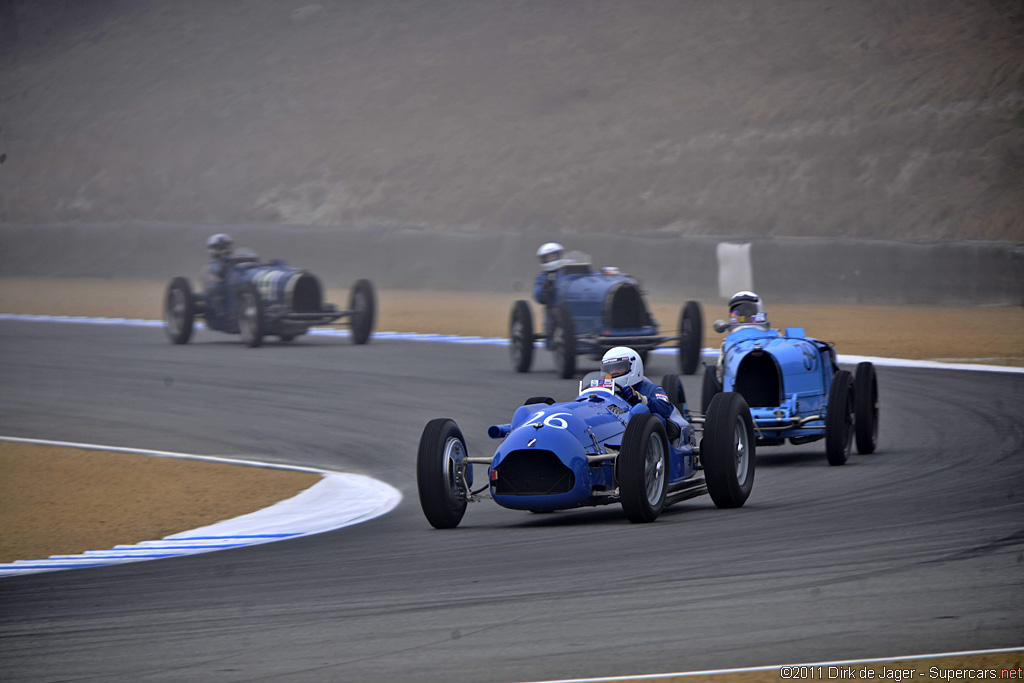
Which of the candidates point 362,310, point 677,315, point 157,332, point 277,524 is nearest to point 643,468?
point 277,524

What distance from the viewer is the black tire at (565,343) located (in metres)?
Answer: 19.2

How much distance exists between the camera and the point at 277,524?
10578 mm

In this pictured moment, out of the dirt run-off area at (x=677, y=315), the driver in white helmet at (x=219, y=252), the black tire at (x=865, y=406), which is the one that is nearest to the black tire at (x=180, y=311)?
the driver in white helmet at (x=219, y=252)

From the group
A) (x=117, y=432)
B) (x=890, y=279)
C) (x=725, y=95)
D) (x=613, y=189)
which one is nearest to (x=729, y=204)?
(x=613, y=189)

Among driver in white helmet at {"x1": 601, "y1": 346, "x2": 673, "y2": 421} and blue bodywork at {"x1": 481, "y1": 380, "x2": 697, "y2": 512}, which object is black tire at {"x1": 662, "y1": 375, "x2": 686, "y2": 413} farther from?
blue bodywork at {"x1": 481, "y1": 380, "x2": 697, "y2": 512}

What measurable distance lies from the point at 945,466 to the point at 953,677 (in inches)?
257

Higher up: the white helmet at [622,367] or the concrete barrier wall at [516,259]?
the concrete barrier wall at [516,259]

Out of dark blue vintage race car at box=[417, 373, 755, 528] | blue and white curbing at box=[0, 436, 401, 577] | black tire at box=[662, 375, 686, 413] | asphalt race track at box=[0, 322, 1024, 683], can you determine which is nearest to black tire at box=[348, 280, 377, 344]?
asphalt race track at box=[0, 322, 1024, 683]

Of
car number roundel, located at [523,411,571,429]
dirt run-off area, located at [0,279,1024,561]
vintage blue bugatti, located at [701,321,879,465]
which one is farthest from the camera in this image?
vintage blue bugatti, located at [701,321,879,465]

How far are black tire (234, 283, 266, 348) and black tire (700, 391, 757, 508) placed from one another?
14.5 meters

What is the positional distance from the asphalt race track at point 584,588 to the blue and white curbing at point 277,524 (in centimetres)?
26

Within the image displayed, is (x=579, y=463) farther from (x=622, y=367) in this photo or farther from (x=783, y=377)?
(x=783, y=377)

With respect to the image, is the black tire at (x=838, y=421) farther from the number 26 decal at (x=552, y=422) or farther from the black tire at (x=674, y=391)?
the number 26 decal at (x=552, y=422)

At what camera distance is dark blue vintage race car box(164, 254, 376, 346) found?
23.8 m
